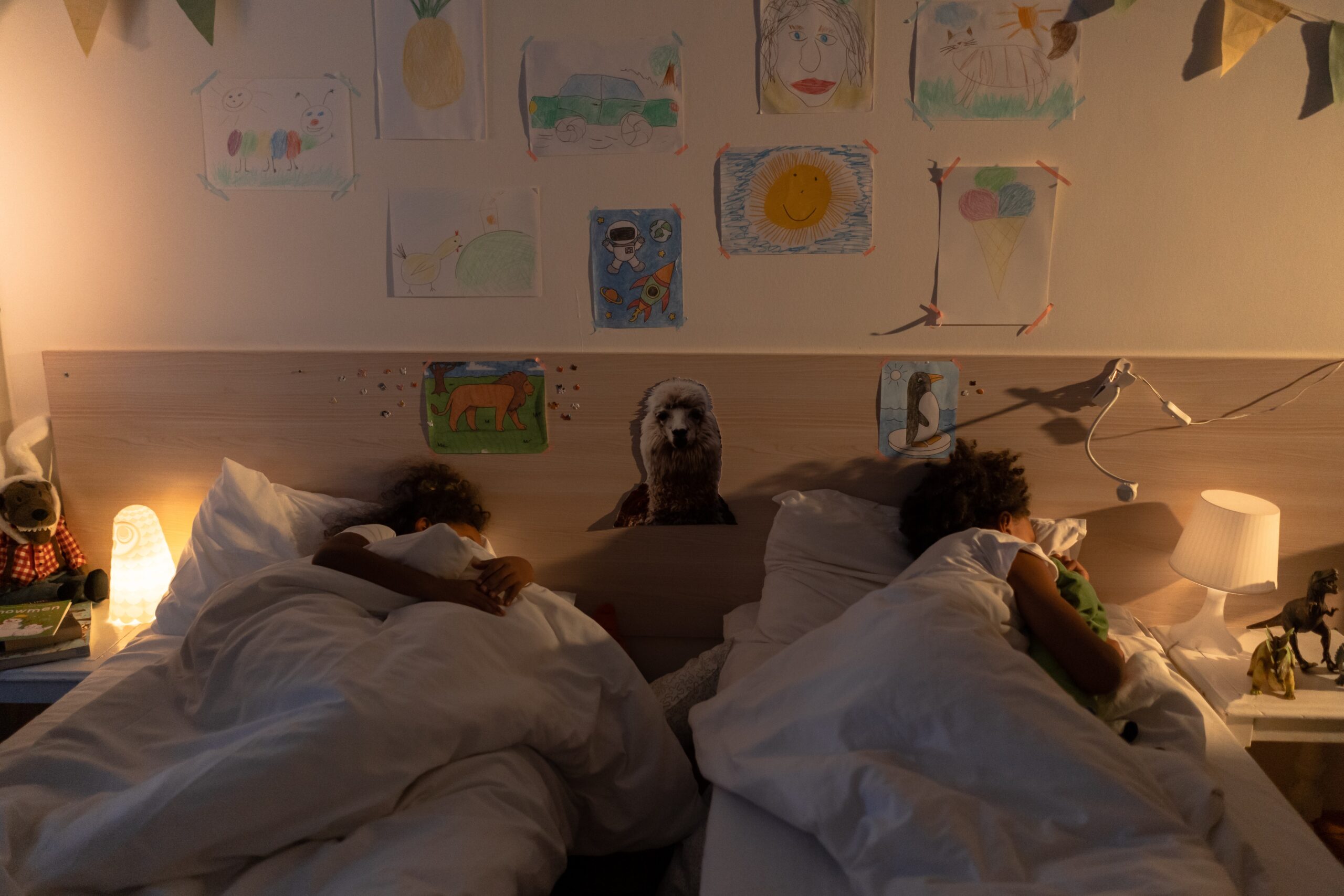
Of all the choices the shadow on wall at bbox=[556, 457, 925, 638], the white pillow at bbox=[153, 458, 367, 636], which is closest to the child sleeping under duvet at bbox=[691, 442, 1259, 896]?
the shadow on wall at bbox=[556, 457, 925, 638]

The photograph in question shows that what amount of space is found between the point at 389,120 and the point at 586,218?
48cm

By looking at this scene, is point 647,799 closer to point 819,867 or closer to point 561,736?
point 561,736

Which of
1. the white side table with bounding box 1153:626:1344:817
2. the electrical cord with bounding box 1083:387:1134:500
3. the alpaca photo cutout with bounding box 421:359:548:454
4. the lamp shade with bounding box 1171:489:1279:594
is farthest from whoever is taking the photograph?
the alpaca photo cutout with bounding box 421:359:548:454

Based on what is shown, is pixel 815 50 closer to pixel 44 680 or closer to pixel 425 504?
pixel 425 504

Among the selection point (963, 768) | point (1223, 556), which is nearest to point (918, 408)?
point (1223, 556)

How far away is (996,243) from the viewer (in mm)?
1701

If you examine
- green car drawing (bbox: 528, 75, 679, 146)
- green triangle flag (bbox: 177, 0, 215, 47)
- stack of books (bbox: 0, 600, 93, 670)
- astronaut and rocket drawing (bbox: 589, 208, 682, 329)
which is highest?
green triangle flag (bbox: 177, 0, 215, 47)

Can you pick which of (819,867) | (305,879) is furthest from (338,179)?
(819,867)

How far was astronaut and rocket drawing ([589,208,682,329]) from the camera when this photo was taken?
68.9 inches

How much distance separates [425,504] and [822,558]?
35.3 inches

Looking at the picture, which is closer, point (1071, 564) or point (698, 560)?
point (1071, 564)

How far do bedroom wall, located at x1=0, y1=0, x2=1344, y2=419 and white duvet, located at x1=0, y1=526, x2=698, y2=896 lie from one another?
70cm

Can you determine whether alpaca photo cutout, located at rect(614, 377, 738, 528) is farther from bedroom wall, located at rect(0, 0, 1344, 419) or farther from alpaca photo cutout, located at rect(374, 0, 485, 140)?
alpaca photo cutout, located at rect(374, 0, 485, 140)

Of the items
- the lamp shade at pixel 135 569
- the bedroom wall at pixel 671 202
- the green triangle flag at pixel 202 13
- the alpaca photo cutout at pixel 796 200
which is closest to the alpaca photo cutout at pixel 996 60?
→ the bedroom wall at pixel 671 202
